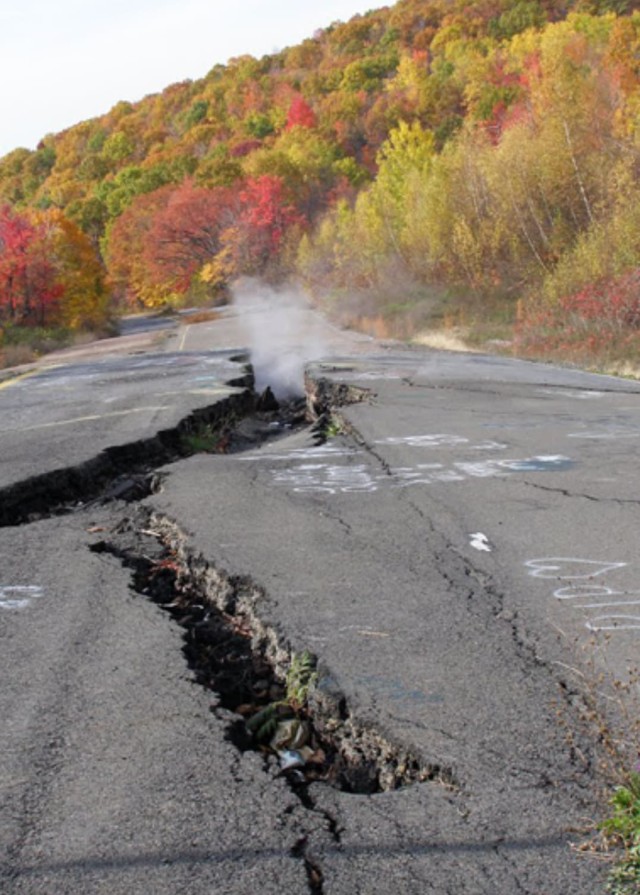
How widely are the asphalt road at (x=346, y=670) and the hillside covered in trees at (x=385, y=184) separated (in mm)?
17691

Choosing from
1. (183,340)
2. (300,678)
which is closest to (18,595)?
(300,678)

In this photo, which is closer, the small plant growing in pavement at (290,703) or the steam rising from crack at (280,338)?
the small plant growing in pavement at (290,703)

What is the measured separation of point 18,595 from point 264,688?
1.75 meters

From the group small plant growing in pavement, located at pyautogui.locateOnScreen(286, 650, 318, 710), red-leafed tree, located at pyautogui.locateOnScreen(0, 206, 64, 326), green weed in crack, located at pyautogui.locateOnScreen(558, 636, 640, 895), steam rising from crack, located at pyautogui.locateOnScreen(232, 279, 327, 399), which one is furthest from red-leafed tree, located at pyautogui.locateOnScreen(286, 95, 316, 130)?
green weed in crack, located at pyautogui.locateOnScreen(558, 636, 640, 895)

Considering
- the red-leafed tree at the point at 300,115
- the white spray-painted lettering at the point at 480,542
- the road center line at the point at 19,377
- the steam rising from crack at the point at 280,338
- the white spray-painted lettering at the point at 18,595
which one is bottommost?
the steam rising from crack at the point at 280,338

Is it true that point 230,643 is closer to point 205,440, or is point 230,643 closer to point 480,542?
point 480,542

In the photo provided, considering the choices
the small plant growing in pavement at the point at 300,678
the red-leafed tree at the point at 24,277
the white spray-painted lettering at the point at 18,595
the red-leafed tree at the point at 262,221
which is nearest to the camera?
the small plant growing in pavement at the point at 300,678

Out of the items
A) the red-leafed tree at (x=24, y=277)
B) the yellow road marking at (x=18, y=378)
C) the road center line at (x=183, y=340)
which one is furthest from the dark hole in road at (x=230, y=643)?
the red-leafed tree at (x=24, y=277)

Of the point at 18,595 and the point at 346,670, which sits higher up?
the point at 18,595

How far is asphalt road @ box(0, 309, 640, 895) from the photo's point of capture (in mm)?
3082

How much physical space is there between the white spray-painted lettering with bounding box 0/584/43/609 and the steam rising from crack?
12.0 m

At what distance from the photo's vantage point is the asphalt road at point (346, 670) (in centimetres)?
308

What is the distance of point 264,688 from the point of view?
4.66m

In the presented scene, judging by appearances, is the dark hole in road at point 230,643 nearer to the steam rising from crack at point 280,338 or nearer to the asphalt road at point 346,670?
the asphalt road at point 346,670
